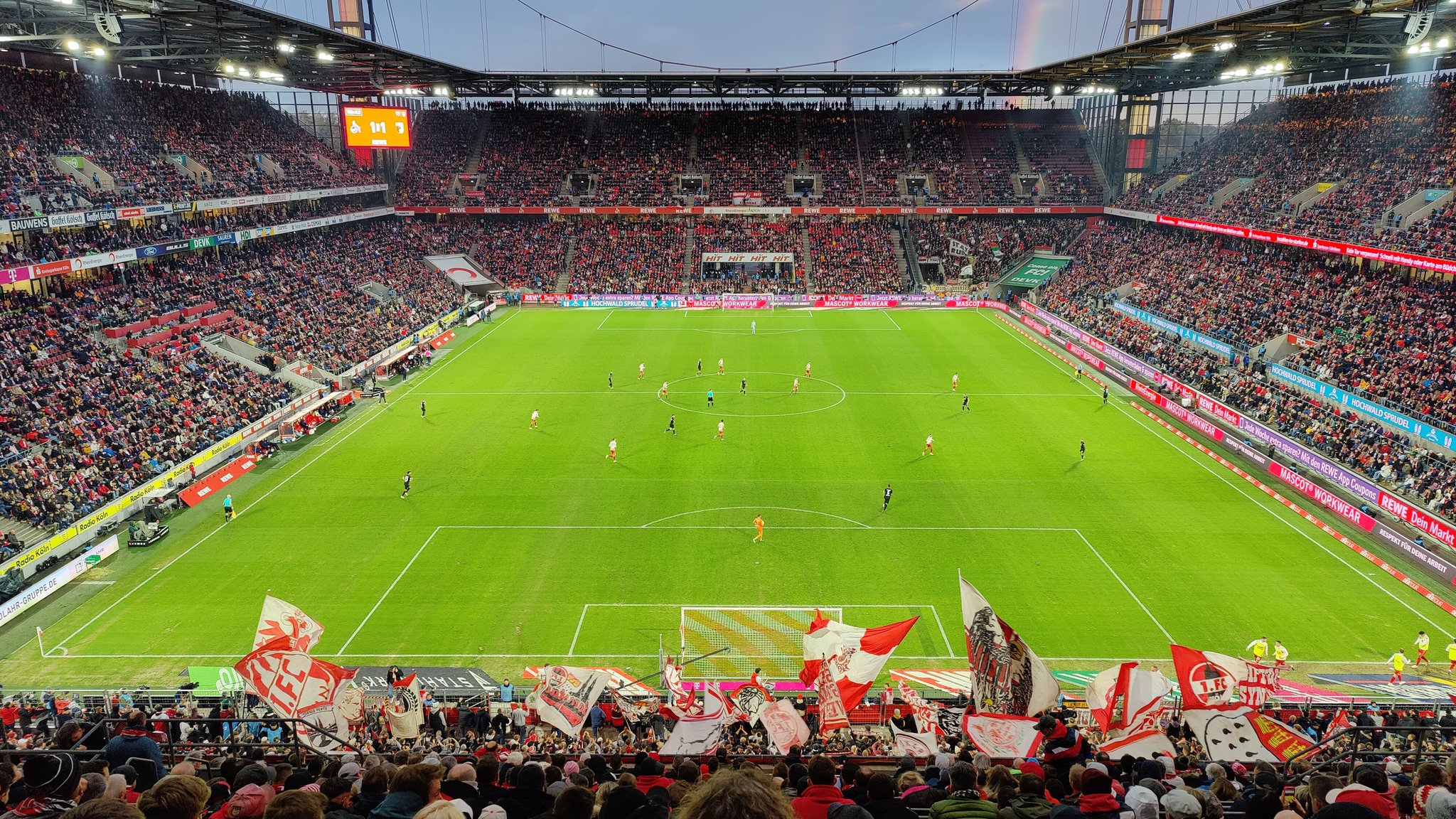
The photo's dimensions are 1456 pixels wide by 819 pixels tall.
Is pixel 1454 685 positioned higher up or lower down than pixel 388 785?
lower down

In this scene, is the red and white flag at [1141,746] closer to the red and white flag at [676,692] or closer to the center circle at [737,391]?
the red and white flag at [676,692]

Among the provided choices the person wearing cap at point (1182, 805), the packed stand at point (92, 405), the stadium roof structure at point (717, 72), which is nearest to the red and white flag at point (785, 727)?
the person wearing cap at point (1182, 805)

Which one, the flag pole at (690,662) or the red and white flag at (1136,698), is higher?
the red and white flag at (1136,698)

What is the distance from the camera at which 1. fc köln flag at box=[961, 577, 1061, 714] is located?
41.2 feet

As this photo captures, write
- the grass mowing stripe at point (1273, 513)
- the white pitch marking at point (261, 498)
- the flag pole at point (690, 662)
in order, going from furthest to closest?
the grass mowing stripe at point (1273, 513)
the white pitch marking at point (261, 498)
the flag pole at point (690, 662)

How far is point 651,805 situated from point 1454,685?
24810 mm

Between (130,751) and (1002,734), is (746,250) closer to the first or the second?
(1002,734)

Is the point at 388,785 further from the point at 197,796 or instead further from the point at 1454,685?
the point at 1454,685

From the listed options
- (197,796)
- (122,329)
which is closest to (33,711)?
(197,796)

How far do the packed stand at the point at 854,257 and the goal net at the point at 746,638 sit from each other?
56926 mm

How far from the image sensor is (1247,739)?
1200 centimetres

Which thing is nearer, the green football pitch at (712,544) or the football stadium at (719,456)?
the football stadium at (719,456)

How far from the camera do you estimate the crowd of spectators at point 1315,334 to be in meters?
33.9

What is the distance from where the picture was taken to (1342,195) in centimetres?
5231
